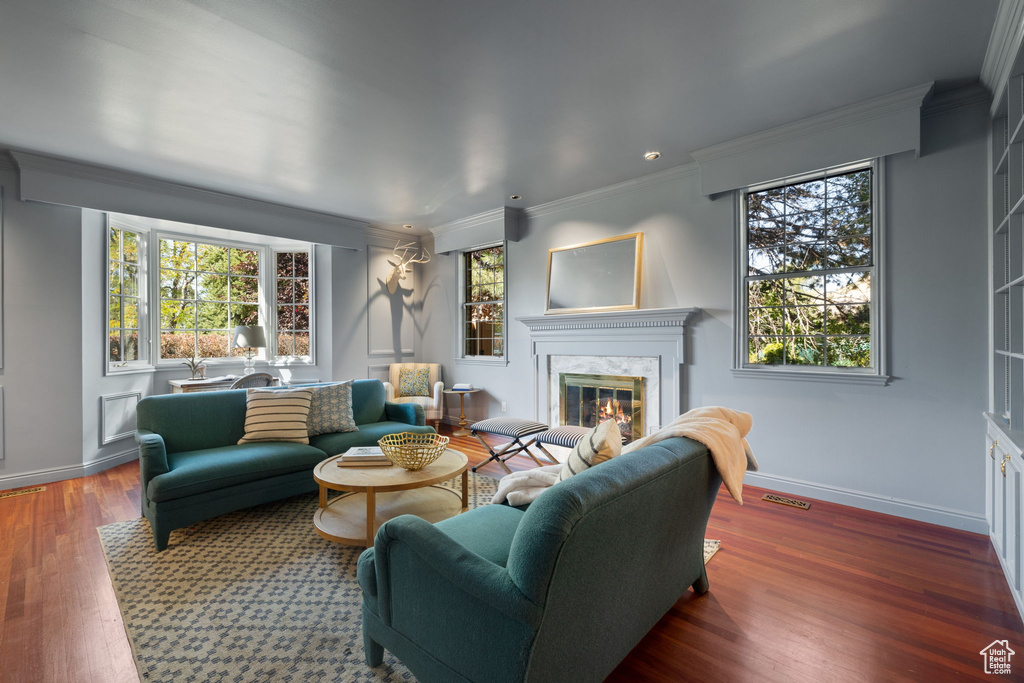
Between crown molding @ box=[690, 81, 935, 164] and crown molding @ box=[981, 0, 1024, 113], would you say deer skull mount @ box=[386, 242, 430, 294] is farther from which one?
crown molding @ box=[981, 0, 1024, 113]

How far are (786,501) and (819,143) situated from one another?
2527mm

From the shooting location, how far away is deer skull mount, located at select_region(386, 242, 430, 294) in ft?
20.7

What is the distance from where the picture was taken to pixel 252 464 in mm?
2961

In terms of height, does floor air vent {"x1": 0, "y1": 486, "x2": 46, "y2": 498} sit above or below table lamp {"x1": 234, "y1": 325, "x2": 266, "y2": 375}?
below

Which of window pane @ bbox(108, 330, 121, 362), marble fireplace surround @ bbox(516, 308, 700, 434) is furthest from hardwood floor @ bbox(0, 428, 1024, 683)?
window pane @ bbox(108, 330, 121, 362)

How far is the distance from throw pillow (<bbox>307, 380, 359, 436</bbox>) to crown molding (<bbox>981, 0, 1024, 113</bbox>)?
4410 millimetres

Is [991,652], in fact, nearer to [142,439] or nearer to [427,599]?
[427,599]

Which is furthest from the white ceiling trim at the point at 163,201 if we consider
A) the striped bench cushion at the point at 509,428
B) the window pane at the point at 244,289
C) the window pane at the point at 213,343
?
the striped bench cushion at the point at 509,428

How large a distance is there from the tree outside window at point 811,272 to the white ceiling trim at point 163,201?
460 centimetres

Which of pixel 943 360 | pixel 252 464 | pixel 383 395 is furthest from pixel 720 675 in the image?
pixel 383 395

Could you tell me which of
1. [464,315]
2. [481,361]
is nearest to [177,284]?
[464,315]

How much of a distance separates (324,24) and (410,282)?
445 centimetres

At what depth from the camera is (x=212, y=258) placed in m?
5.42

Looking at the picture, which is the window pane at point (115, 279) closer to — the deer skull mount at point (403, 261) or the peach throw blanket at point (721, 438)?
the deer skull mount at point (403, 261)
